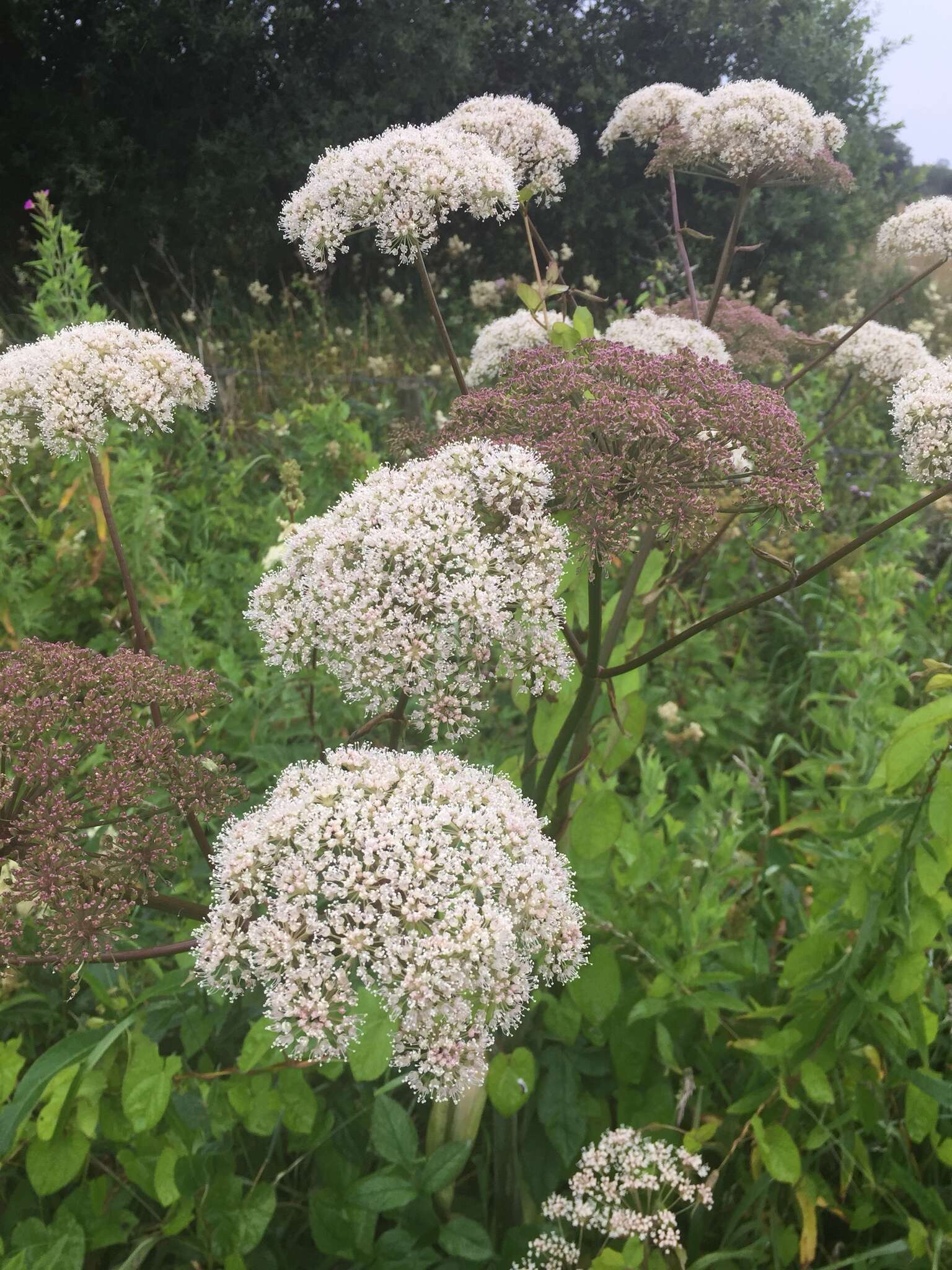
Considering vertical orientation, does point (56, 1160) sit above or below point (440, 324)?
below

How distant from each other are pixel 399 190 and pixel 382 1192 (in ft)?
7.79

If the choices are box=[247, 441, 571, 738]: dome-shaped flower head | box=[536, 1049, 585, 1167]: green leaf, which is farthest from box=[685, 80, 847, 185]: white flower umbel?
box=[536, 1049, 585, 1167]: green leaf

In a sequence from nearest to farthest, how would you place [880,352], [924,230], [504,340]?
[504,340], [924,230], [880,352]

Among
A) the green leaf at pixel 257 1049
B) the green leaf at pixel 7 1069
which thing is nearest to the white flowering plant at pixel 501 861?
the green leaf at pixel 257 1049

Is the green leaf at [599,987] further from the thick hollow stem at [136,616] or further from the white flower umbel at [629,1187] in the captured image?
the thick hollow stem at [136,616]

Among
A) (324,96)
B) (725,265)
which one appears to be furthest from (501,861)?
(324,96)

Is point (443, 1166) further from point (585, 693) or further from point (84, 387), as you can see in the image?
point (84, 387)

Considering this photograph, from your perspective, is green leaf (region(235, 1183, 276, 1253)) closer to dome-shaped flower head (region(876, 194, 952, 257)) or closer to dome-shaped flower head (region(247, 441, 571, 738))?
dome-shaped flower head (region(247, 441, 571, 738))

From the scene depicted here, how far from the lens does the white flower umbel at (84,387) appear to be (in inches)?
86.8

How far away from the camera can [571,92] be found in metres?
14.9

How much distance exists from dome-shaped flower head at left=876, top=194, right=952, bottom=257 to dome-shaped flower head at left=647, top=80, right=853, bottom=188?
288 mm

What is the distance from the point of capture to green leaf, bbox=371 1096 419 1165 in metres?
2.06

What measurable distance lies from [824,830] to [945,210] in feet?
7.51

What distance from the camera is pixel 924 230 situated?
332cm
